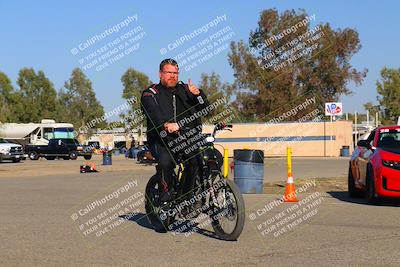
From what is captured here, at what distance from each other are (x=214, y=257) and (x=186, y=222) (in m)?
2.48

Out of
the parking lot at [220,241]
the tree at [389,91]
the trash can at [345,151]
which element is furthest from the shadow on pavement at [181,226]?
the tree at [389,91]

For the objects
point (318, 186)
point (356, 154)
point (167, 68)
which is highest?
point (167, 68)

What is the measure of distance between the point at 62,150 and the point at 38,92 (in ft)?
162

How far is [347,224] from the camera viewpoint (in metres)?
8.61

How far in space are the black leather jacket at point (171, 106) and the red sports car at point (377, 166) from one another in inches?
183

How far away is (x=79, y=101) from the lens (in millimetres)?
99750

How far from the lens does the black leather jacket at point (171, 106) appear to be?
297 inches

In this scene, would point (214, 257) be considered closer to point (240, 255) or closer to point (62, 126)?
point (240, 255)

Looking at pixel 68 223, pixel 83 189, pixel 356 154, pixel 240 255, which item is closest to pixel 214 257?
pixel 240 255

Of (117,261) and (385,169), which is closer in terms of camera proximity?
(117,261)

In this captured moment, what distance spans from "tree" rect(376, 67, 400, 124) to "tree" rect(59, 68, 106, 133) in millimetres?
42452

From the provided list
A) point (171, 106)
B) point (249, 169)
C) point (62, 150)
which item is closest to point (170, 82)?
point (171, 106)

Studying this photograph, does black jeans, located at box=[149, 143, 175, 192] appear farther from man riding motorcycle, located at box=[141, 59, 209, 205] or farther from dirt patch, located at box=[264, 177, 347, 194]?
dirt patch, located at box=[264, 177, 347, 194]

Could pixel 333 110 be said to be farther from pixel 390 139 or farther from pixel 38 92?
pixel 38 92
